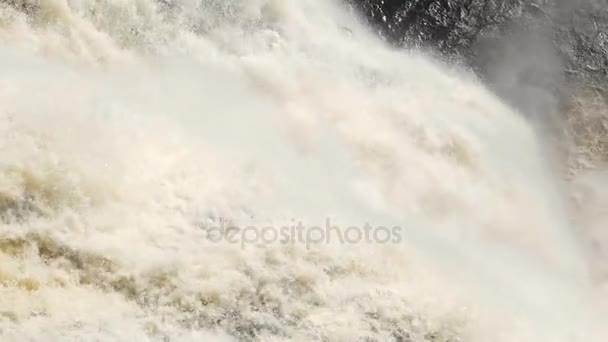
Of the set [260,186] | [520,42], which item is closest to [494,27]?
[520,42]

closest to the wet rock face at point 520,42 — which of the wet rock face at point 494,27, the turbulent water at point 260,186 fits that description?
the wet rock face at point 494,27

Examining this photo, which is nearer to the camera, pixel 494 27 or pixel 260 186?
pixel 260 186

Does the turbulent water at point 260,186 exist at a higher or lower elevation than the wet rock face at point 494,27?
lower

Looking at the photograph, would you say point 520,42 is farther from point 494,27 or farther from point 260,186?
point 260,186

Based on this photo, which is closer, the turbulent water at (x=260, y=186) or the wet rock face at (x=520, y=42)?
the turbulent water at (x=260, y=186)

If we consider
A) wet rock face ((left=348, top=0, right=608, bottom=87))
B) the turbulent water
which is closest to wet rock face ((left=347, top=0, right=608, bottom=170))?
wet rock face ((left=348, top=0, right=608, bottom=87))

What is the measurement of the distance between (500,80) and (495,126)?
0.69 meters

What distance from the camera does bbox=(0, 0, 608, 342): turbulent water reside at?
503 centimetres

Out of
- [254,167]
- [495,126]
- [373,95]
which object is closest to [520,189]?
[495,126]

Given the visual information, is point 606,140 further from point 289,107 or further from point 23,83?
point 23,83

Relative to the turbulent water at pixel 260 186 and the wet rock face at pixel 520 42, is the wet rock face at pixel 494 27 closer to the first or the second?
the wet rock face at pixel 520 42

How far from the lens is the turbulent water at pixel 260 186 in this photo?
198 inches

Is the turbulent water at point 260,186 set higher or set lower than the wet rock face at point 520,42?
lower

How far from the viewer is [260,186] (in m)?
5.92
